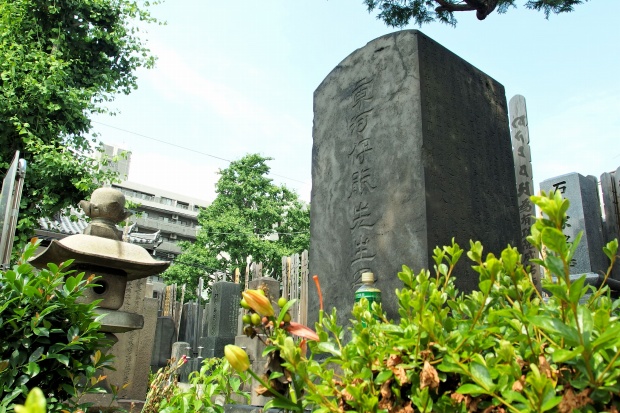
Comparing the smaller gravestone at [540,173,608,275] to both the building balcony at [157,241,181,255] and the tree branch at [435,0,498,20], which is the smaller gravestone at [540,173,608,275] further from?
the building balcony at [157,241,181,255]

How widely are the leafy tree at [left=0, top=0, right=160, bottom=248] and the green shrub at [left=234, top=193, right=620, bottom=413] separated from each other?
793 cm

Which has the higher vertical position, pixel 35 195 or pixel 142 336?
pixel 35 195

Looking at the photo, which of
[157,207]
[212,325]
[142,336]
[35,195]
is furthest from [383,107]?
[157,207]

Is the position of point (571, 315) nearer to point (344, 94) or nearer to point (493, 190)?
point (493, 190)

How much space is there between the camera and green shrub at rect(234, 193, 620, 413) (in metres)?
0.68

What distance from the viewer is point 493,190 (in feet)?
10.9

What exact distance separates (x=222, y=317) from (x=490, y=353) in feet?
31.3

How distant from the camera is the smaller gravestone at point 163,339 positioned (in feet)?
36.3

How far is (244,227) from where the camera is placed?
1928cm

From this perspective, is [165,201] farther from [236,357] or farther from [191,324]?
[236,357]

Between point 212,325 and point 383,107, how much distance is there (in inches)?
316

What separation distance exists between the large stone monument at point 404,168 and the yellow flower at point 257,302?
1871 millimetres

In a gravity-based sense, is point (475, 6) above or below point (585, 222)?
Result: above

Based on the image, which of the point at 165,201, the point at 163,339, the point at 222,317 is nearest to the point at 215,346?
the point at 222,317
